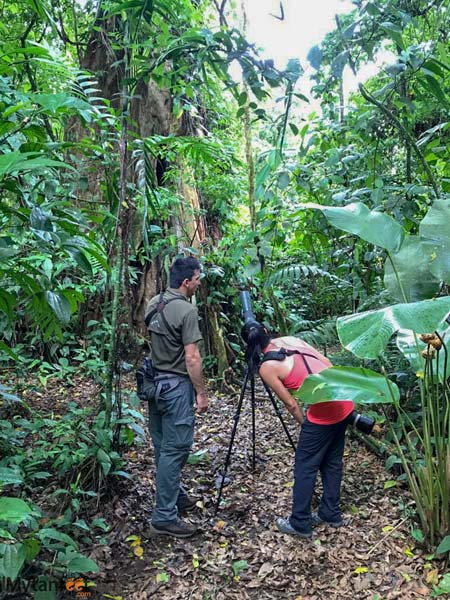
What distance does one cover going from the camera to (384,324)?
1716 mm

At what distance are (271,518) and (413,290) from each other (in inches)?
73.3

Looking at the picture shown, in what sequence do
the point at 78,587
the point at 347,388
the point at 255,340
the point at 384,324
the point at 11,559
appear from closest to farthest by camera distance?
the point at 11,559
the point at 384,324
the point at 78,587
the point at 347,388
the point at 255,340

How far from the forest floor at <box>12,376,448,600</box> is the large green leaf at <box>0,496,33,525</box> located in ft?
4.40

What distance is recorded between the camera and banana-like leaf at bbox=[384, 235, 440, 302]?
99.0 inches

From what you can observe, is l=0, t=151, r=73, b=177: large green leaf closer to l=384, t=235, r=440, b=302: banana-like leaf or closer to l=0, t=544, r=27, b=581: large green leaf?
l=0, t=544, r=27, b=581: large green leaf

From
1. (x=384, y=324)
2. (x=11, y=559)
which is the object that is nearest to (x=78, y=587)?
(x=11, y=559)

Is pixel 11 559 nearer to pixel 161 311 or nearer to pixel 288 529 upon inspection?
pixel 161 311

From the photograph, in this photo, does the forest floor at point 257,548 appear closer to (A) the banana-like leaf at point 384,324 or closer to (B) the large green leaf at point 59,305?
(B) the large green leaf at point 59,305

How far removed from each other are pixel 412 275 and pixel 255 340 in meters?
1.08

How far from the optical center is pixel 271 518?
10.3 ft

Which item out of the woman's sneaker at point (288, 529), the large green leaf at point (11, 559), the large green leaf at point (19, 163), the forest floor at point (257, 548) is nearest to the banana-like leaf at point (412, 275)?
the forest floor at point (257, 548)

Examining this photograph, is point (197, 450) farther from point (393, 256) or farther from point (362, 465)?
point (393, 256)

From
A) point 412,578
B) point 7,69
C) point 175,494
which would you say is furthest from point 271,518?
point 7,69

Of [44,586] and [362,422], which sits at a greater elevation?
[362,422]
